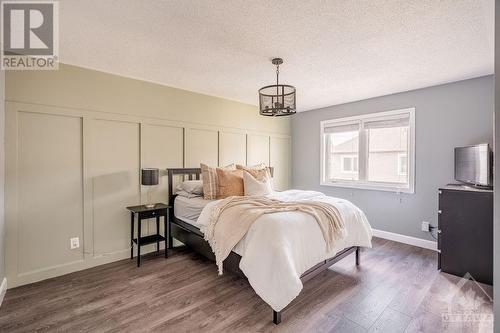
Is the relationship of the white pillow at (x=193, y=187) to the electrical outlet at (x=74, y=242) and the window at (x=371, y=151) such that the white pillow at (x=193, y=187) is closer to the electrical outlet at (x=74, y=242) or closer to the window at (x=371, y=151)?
the electrical outlet at (x=74, y=242)

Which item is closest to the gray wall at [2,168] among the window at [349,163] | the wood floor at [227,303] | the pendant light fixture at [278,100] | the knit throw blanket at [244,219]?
the wood floor at [227,303]

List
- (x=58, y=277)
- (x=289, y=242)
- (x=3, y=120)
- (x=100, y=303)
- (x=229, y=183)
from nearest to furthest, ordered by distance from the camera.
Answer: (x=289, y=242) < (x=100, y=303) < (x=3, y=120) < (x=58, y=277) < (x=229, y=183)

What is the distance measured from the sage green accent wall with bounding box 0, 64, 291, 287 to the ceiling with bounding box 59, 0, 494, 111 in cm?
35

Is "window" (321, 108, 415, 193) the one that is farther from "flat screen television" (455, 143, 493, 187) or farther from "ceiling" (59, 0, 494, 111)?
"ceiling" (59, 0, 494, 111)

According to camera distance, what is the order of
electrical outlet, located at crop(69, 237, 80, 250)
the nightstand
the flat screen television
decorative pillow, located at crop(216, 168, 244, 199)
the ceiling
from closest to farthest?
the ceiling → the flat screen television → electrical outlet, located at crop(69, 237, 80, 250) → the nightstand → decorative pillow, located at crop(216, 168, 244, 199)

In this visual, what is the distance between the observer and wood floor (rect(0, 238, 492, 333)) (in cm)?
187

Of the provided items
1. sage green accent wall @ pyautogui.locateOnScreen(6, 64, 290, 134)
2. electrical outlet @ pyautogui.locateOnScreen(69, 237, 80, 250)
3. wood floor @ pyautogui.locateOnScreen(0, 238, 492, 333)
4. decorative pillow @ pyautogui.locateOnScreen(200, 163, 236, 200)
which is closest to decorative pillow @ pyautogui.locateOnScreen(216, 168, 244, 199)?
decorative pillow @ pyautogui.locateOnScreen(200, 163, 236, 200)

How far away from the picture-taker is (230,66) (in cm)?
288

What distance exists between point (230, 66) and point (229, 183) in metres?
1.52

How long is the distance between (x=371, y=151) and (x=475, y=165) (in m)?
1.59

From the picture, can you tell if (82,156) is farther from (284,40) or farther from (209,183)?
(284,40)

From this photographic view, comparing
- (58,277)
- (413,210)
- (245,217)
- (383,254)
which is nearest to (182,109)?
(245,217)

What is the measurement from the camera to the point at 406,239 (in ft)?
12.3

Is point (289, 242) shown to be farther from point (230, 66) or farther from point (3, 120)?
point (3, 120)
